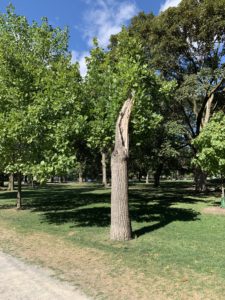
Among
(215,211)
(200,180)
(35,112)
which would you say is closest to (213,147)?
(215,211)

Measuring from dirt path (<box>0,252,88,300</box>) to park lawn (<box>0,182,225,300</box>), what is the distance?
0.99ft

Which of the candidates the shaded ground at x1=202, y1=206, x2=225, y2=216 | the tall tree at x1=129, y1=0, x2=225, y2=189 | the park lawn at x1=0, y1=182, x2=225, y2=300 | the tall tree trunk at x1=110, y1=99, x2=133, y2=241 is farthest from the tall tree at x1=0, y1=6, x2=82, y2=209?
the tall tree at x1=129, y1=0, x2=225, y2=189

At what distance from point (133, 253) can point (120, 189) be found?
7.59ft

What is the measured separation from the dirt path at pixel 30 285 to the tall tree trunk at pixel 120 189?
10.6 ft

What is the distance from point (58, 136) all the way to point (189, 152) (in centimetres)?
2511

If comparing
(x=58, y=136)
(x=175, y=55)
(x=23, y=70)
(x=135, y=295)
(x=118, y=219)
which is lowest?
(x=135, y=295)

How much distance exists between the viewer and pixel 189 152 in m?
35.2

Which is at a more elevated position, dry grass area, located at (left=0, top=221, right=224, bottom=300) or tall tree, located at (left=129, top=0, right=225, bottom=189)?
tall tree, located at (left=129, top=0, right=225, bottom=189)

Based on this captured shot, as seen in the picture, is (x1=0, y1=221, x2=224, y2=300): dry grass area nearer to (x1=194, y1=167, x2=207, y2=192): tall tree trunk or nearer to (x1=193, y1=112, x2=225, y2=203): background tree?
(x1=193, y1=112, x2=225, y2=203): background tree

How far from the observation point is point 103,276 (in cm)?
692

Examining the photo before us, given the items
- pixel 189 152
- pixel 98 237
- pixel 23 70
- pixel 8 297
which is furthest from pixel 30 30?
pixel 189 152

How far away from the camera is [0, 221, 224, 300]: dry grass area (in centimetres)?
598

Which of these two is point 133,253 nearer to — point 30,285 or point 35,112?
point 30,285

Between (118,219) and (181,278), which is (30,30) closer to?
(118,219)
